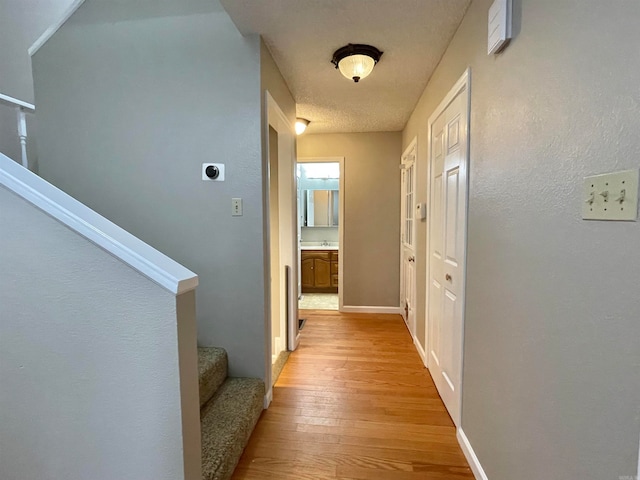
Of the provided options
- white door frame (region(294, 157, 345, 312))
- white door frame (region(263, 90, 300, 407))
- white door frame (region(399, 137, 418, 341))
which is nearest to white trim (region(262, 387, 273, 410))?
white door frame (region(263, 90, 300, 407))

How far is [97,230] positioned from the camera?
0.94m

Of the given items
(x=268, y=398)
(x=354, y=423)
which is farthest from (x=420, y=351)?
(x=268, y=398)

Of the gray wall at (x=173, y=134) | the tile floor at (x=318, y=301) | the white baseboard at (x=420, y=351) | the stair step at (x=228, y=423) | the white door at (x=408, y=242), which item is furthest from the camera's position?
the tile floor at (x=318, y=301)

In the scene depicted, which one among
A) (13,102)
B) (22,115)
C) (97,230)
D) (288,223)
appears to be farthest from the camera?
(288,223)

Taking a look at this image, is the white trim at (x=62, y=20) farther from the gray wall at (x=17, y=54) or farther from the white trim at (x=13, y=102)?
the gray wall at (x=17, y=54)

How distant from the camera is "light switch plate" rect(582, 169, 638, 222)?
0.67 metres

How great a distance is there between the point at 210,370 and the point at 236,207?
3.21ft

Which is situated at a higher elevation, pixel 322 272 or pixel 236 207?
pixel 236 207

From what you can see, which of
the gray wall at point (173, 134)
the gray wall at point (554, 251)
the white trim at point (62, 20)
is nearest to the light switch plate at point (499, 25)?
the gray wall at point (554, 251)

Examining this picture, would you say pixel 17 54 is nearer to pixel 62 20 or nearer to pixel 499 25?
pixel 62 20

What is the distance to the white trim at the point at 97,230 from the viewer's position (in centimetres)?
91

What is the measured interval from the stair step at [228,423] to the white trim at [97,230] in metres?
0.95

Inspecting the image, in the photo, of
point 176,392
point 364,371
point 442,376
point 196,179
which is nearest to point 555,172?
point 176,392

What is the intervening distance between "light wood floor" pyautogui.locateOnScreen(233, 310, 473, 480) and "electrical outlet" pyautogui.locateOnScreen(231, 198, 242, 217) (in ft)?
4.33
